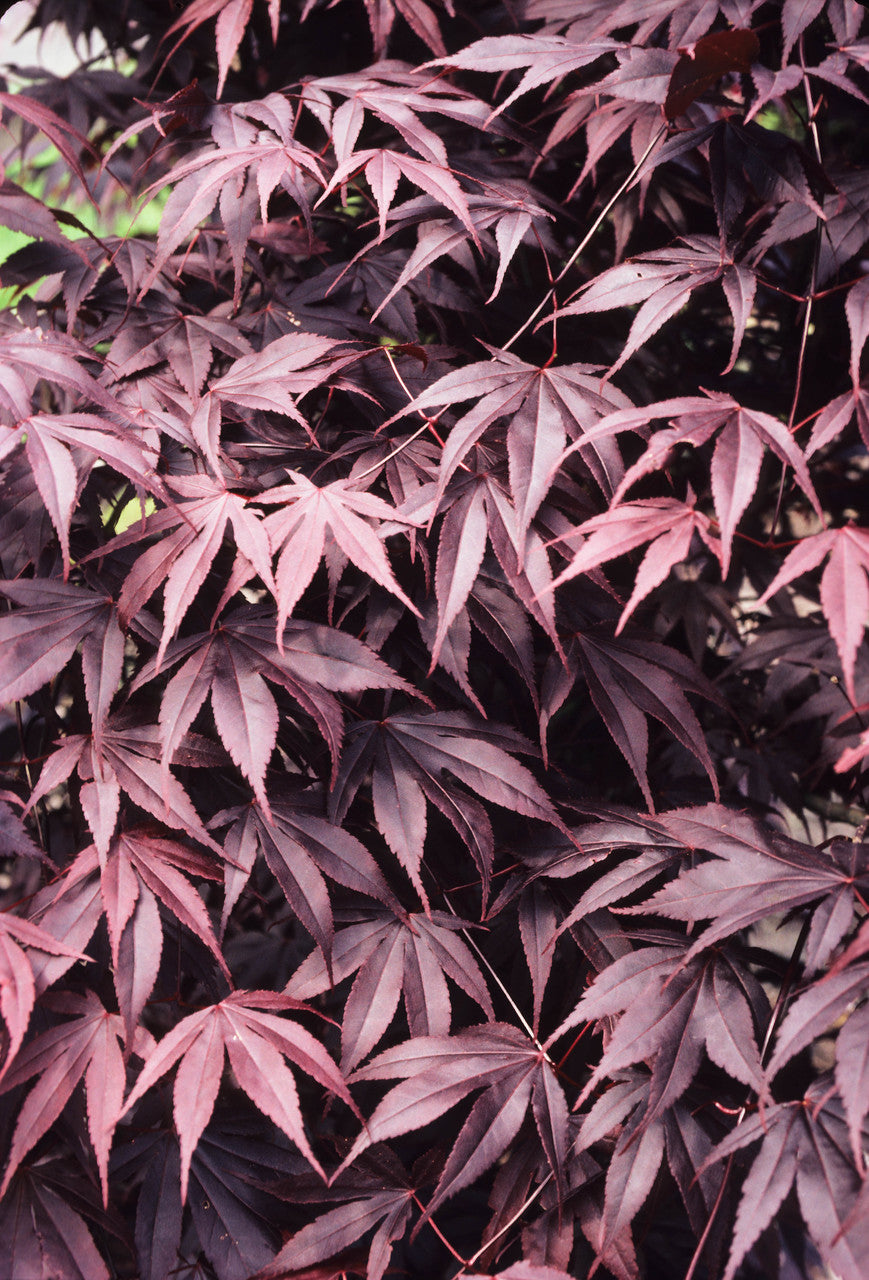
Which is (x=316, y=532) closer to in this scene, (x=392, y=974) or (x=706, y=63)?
(x=392, y=974)

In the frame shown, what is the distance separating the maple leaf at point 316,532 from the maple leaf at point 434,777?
204 millimetres

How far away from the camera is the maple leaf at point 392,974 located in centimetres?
92

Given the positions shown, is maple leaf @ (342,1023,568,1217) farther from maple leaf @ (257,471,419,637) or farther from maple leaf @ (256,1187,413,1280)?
maple leaf @ (257,471,419,637)

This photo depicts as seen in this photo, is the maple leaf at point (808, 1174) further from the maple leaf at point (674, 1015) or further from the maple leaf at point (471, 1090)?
the maple leaf at point (471, 1090)

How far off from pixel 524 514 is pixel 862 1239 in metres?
0.66

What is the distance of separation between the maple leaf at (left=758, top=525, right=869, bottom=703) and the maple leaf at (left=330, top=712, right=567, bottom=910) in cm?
33

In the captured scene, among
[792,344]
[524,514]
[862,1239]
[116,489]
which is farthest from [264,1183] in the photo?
[792,344]

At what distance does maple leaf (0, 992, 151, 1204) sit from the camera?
798 mm

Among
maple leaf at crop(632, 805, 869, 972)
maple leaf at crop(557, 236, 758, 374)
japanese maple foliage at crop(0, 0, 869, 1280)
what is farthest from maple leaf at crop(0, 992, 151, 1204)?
maple leaf at crop(557, 236, 758, 374)

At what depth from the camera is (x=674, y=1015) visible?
2.78ft

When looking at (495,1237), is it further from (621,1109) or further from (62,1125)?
(62,1125)

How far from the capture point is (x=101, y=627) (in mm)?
917

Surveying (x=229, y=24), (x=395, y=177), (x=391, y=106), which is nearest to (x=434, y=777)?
(x=395, y=177)

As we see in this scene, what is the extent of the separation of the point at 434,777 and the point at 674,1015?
0.32 m
